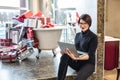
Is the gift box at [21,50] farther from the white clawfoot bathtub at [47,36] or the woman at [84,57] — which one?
the woman at [84,57]

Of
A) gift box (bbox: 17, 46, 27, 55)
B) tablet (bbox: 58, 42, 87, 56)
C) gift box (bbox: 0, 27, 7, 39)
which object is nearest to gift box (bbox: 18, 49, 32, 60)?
gift box (bbox: 17, 46, 27, 55)

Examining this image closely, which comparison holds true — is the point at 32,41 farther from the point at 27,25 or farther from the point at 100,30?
the point at 100,30

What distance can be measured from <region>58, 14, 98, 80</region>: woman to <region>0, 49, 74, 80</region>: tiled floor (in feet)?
1.36

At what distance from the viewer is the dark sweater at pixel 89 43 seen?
3.21 meters

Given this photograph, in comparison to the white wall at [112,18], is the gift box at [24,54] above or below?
below

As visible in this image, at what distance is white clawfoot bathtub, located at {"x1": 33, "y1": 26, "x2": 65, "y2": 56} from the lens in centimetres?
495

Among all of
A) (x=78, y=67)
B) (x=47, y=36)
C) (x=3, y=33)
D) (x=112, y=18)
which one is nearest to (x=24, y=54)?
(x=47, y=36)

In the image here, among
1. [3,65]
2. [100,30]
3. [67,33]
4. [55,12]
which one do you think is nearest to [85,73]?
[100,30]

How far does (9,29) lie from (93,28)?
243 cm

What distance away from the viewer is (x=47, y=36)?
5004mm

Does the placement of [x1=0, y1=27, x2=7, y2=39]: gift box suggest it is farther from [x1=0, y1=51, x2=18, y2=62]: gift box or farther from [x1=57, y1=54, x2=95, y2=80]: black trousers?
[x1=57, y1=54, x2=95, y2=80]: black trousers

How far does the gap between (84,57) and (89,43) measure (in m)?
0.25

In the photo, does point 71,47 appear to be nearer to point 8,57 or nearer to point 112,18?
point 8,57

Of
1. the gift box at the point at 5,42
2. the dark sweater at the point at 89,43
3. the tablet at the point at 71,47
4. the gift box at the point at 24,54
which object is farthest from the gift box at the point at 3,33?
the dark sweater at the point at 89,43
